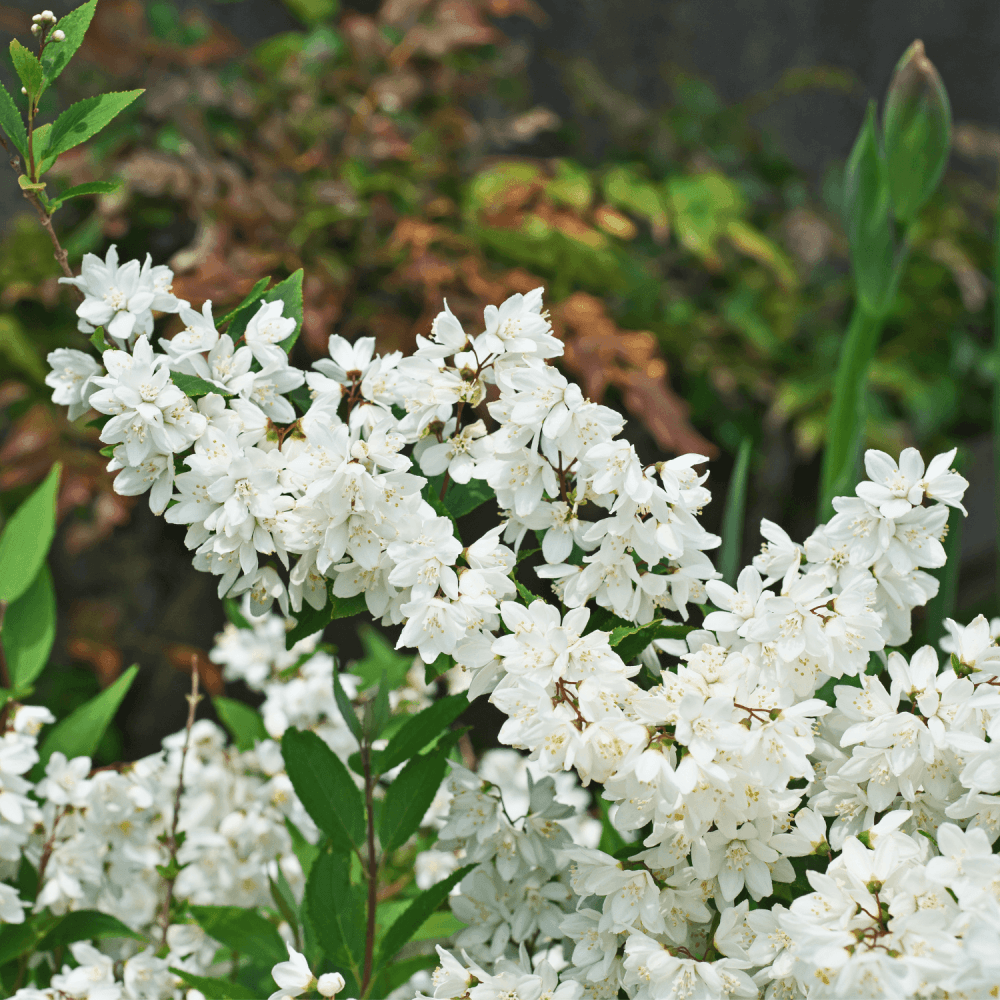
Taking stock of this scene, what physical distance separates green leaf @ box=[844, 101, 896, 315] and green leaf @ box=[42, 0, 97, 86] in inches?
32.8

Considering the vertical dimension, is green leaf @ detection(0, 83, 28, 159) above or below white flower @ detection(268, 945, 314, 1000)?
above

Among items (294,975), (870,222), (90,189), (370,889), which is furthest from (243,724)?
(870,222)

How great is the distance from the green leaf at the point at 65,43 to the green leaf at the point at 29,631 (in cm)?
48

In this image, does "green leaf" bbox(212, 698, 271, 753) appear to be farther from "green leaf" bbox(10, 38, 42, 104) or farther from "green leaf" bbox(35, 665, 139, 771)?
"green leaf" bbox(10, 38, 42, 104)

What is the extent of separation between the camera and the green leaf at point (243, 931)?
0.73 metres

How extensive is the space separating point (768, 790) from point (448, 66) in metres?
1.67

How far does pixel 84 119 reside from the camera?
55 centimetres

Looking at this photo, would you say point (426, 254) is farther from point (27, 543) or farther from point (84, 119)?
point (84, 119)

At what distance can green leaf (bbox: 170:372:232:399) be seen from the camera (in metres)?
0.54

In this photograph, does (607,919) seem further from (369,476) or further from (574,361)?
(574,361)

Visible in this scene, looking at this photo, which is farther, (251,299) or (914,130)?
(914,130)

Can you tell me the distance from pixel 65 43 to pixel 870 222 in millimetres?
863

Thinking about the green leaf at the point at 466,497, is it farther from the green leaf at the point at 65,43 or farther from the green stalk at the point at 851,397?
the green stalk at the point at 851,397

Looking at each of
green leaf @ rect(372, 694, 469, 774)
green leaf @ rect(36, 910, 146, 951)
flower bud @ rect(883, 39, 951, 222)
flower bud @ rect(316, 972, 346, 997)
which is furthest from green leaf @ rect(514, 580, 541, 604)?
flower bud @ rect(883, 39, 951, 222)
